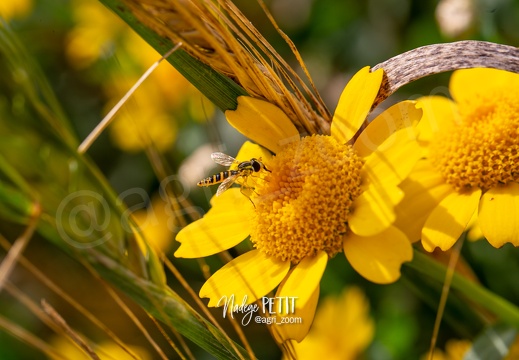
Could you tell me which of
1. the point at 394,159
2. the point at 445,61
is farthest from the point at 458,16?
the point at 394,159

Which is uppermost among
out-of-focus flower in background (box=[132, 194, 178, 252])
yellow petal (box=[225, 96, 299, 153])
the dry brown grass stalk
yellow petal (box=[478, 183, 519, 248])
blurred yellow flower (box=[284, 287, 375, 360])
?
the dry brown grass stalk

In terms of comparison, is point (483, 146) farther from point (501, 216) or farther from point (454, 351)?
point (454, 351)

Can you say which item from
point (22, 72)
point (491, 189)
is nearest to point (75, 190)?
point (22, 72)

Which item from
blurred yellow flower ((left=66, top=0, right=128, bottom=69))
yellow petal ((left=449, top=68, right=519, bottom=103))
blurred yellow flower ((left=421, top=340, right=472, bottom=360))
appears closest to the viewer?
yellow petal ((left=449, top=68, right=519, bottom=103))

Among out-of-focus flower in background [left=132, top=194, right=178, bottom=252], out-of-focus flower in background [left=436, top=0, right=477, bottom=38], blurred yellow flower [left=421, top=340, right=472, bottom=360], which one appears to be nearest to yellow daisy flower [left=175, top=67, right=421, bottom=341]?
blurred yellow flower [left=421, top=340, right=472, bottom=360]

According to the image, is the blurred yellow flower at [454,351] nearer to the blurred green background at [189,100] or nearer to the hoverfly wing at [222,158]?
the blurred green background at [189,100]

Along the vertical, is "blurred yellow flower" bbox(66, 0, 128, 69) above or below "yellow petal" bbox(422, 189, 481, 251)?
above

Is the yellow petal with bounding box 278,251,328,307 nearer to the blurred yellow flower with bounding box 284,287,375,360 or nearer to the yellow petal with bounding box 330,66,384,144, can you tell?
the yellow petal with bounding box 330,66,384,144
